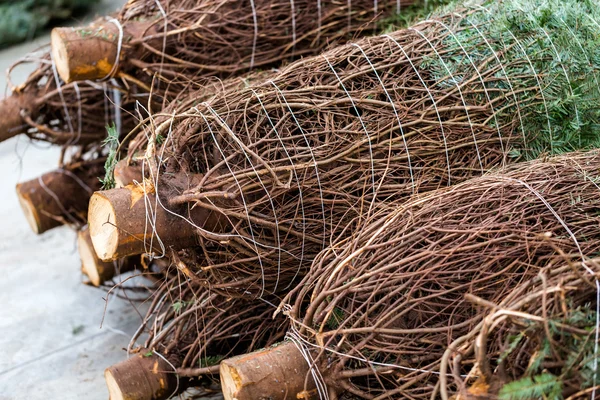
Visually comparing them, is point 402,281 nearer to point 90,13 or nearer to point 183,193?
point 183,193

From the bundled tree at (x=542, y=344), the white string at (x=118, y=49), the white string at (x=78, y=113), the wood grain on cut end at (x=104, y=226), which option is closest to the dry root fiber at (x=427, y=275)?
the bundled tree at (x=542, y=344)

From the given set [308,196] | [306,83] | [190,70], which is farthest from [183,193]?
[190,70]

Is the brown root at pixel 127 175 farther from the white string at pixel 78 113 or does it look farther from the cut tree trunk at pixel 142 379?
the white string at pixel 78 113

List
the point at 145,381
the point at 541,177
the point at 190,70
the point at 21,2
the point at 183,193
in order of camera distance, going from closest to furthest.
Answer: the point at 541,177 → the point at 183,193 → the point at 145,381 → the point at 190,70 → the point at 21,2

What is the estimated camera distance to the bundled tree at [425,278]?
1.92 m

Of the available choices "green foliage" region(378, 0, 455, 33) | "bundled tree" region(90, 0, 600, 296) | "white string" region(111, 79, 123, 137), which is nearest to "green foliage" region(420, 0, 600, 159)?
"bundled tree" region(90, 0, 600, 296)

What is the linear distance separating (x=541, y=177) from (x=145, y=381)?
146 centimetres

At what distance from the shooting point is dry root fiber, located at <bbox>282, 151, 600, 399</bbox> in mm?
1916

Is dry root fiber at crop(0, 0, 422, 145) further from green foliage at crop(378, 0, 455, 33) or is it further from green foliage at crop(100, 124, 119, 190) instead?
green foliage at crop(100, 124, 119, 190)

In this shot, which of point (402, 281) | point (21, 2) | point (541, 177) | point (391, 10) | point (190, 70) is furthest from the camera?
point (21, 2)

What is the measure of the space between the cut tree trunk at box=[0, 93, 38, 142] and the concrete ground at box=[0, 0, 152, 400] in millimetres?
115

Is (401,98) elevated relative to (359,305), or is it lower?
elevated

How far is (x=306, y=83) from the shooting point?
2496 millimetres

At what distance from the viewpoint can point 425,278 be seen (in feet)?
6.45
